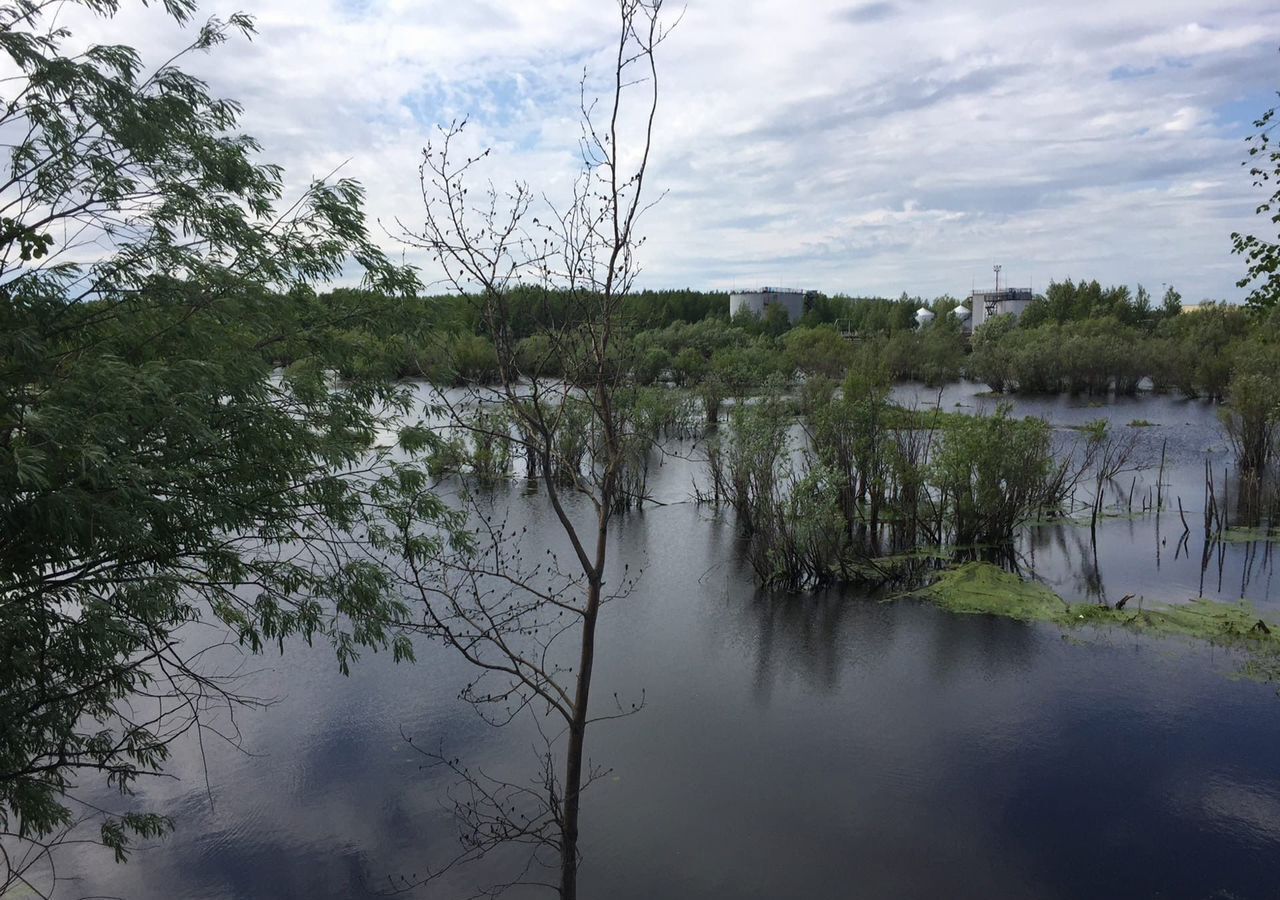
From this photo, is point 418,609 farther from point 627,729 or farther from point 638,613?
point 627,729

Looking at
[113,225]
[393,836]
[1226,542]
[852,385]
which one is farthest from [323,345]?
[1226,542]

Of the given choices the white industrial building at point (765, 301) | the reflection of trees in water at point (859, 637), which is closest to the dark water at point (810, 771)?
the reflection of trees in water at point (859, 637)

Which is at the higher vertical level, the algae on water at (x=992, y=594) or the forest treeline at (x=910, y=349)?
the forest treeline at (x=910, y=349)

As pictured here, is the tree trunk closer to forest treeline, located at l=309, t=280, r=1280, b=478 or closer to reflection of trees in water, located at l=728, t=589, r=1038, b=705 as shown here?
forest treeline, located at l=309, t=280, r=1280, b=478

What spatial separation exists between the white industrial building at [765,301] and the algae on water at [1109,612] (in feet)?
206

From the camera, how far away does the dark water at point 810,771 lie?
741 centimetres

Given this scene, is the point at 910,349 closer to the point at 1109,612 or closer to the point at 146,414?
the point at 1109,612

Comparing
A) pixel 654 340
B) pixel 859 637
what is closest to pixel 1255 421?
pixel 859 637

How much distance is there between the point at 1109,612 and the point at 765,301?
73.9 m

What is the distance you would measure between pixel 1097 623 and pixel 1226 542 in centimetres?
586

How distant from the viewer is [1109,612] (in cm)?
1260

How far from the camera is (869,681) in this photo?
10.9m

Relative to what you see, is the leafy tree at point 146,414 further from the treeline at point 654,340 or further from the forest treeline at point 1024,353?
the forest treeline at point 1024,353

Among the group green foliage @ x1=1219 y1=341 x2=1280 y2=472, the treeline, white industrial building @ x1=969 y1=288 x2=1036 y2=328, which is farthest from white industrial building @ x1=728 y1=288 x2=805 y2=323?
green foliage @ x1=1219 y1=341 x2=1280 y2=472
